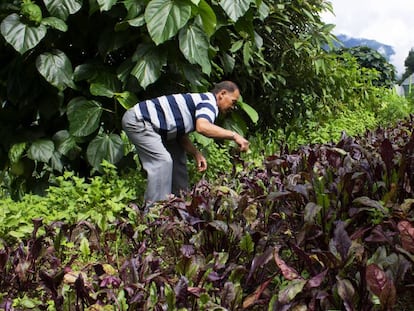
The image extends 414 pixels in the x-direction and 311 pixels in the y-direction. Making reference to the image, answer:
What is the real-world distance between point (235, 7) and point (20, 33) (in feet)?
4.16

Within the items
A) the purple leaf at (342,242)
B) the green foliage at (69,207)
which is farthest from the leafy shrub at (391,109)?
the purple leaf at (342,242)

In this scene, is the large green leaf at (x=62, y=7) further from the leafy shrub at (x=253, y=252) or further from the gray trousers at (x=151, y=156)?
the leafy shrub at (x=253, y=252)

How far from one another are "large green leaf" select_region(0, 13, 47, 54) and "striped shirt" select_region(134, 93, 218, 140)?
27.4 inches

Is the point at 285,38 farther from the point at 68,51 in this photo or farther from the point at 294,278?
the point at 294,278

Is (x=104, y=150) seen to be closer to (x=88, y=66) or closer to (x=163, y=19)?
(x=88, y=66)

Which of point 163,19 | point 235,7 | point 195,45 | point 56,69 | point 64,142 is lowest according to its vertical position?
point 64,142

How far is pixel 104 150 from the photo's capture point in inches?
134

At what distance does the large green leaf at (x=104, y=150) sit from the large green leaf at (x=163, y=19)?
76cm

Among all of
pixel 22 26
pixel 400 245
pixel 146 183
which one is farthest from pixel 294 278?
pixel 22 26

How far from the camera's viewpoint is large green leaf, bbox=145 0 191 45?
10.2ft

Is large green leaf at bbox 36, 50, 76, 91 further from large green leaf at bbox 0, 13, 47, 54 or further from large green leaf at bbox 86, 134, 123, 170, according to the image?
large green leaf at bbox 86, 134, 123, 170

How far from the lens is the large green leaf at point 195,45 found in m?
3.25

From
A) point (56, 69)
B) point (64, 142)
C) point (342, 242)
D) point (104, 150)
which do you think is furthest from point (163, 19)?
point (342, 242)

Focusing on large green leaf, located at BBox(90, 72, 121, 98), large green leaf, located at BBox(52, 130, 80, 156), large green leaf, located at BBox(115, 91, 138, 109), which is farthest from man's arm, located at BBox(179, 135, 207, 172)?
large green leaf, located at BBox(52, 130, 80, 156)
